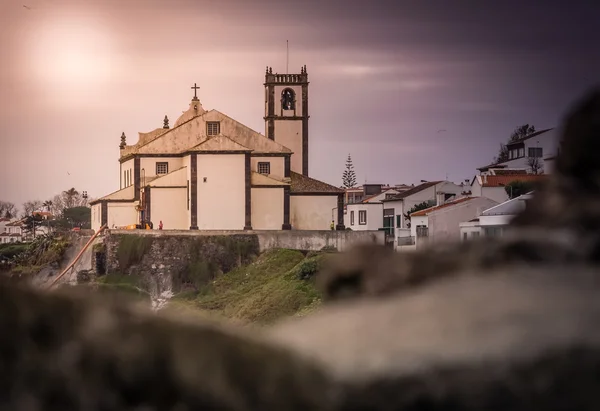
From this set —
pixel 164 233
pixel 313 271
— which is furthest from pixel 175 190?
pixel 313 271

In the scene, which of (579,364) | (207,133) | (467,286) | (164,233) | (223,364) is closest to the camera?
(223,364)

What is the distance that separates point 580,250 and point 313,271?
47780 mm

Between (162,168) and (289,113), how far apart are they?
9733 mm

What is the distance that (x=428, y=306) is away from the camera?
4.89 metres

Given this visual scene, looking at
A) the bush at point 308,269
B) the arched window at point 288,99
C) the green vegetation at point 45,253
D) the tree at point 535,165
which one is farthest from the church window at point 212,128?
the tree at point 535,165

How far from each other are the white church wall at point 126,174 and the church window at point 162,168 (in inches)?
83.8

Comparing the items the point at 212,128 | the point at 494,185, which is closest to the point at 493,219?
the point at 494,185

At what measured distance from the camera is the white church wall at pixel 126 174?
73.8m

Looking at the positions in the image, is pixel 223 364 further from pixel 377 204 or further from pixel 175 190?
pixel 377 204

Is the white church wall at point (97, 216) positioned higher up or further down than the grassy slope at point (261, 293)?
higher up

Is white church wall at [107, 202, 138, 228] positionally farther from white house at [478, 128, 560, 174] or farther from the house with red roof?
white house at [478, 128, 560, 174]

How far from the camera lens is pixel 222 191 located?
6662 cm

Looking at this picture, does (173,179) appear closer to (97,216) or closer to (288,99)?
(97,216)

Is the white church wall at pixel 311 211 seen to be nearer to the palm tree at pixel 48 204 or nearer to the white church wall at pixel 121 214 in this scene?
the white church wall at pixel 121 214
